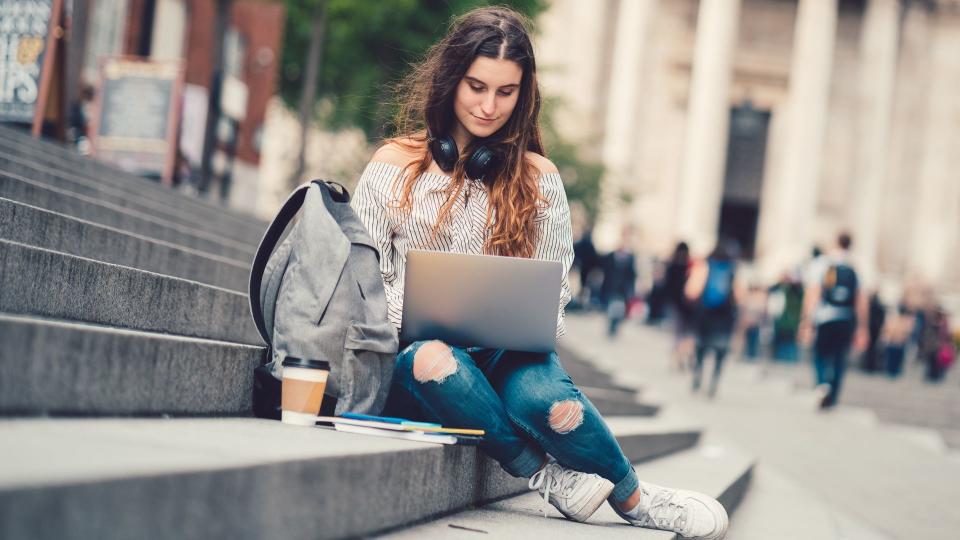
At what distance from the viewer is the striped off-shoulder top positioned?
14.4 ft

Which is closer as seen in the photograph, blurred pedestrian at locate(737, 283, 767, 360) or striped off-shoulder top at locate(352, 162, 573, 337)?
striped off-shoulder top at locate(352, 162, 573, 337)

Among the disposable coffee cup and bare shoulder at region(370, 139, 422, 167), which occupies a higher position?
bare shoulder at region(370, 139, 422, 167)

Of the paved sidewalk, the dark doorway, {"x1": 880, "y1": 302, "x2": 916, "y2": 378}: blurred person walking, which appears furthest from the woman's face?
the dark doorway

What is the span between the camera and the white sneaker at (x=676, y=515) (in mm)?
4449

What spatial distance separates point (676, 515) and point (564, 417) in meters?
0.61

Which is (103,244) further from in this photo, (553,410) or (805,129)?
(805,129)

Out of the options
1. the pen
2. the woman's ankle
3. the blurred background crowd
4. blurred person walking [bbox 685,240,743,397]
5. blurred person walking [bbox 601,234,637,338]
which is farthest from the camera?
the blurred background crowd

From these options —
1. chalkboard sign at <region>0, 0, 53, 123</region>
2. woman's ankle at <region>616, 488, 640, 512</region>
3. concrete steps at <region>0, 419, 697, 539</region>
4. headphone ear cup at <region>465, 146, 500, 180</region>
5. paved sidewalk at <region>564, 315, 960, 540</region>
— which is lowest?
paved sidewalk at <region>564, 315, 960, 540</region>

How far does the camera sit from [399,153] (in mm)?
4516

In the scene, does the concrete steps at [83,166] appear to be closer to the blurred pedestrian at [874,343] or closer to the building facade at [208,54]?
the building facade at [208,54]

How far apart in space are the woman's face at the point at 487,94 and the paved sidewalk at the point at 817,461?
223 cm

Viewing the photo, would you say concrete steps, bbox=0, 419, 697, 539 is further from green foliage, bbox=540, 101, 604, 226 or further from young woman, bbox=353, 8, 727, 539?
green foliage, bbox=540, 101, 604, 226

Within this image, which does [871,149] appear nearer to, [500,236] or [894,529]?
[894,529]

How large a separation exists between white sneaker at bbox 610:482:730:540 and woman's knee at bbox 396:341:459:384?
0.78 meters
